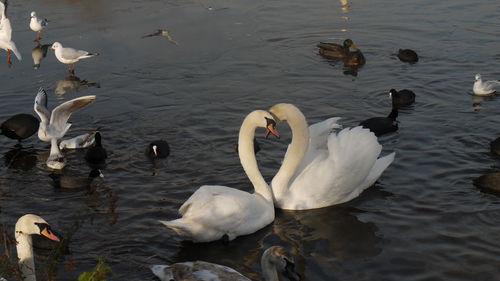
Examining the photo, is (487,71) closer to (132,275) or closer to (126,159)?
(126,159)

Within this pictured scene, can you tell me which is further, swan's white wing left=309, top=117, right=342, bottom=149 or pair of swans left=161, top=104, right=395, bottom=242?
swan's white wing left=309, top=117, right=342, bottom=149

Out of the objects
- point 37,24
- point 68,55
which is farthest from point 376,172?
point 37,24

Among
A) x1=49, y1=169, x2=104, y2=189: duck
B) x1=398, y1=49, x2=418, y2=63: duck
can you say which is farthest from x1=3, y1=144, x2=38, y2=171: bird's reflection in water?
x1=398, y1=49, x2=418, y2=63: duck

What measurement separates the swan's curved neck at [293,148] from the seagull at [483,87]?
564 centimetres

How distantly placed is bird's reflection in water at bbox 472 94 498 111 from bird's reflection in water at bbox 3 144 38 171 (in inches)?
322

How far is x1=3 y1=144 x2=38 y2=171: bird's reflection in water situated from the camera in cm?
1212

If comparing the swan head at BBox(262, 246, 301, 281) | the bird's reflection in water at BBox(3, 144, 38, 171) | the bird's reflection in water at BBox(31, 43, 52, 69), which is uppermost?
the bird's reflection in water at BBox(31, 43, 52, 69)

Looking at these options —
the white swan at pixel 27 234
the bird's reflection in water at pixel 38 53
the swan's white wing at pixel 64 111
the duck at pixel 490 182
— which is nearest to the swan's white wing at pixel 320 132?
the duck at pixel 490 182

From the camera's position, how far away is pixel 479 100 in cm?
1423

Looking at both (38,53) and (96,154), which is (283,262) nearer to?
(96,154)

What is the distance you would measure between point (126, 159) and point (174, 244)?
3.36 meters

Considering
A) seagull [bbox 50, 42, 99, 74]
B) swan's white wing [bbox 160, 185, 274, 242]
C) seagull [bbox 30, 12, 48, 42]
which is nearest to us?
swan's white wing [bbox 160, 185, 274, 242]

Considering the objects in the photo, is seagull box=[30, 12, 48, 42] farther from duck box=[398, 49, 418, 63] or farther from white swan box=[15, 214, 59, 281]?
white swan box=[15, 214, 59, 281]

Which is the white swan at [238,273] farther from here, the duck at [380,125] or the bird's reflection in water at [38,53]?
the bird's reflection in water at [38,53]
